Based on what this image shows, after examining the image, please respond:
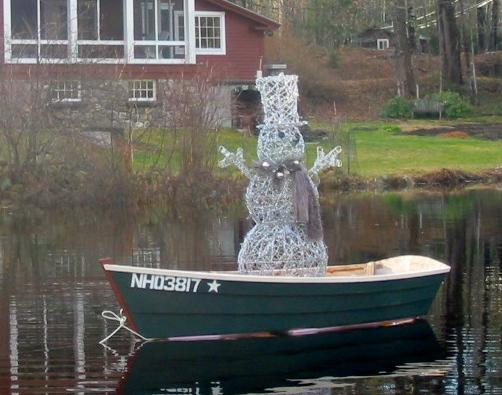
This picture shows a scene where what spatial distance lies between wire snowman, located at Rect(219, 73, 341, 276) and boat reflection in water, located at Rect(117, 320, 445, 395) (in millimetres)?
1068

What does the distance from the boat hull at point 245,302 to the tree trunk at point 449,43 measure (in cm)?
4597

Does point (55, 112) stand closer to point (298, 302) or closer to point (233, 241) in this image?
point (233, 241)

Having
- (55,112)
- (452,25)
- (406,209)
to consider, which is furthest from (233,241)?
(452,25)

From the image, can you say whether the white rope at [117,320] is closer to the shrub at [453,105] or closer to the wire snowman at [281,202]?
the wire snowman at [281,202]

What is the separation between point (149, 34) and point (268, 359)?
35.2m

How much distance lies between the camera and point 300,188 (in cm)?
1684

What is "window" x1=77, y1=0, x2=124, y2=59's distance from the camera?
150 feet

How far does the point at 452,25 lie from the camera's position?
62.0 meters

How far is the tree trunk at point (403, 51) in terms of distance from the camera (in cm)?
5997

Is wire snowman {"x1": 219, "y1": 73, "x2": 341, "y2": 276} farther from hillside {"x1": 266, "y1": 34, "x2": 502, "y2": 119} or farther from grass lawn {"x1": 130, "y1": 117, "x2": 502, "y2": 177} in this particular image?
hillside {"x1": 266, "y1": 34, "x2": 502, "y2": 119}

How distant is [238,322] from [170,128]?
19.7 m

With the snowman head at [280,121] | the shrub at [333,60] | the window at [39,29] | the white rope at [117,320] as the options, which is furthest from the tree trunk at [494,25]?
the white rope at [117,320]

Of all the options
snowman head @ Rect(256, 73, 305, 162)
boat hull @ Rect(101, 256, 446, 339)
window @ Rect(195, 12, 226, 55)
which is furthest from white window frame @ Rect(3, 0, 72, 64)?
boat hull @ Rect(101, 256, 446, 339)

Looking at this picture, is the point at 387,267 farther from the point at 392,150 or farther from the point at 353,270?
the point at 392,150
